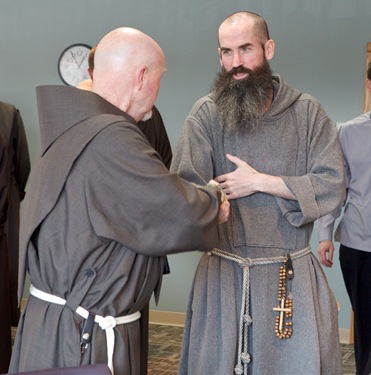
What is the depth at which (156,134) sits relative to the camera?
15.3ft

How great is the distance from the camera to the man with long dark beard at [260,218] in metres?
2.78

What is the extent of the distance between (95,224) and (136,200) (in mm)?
140

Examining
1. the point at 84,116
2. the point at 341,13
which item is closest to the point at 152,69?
the point at 84,116

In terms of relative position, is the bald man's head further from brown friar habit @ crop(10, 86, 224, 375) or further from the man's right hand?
the man's right hand

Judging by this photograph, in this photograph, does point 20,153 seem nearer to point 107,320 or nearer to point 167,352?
point 167,352

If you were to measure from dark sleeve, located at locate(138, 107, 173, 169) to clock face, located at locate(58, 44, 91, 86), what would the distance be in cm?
216

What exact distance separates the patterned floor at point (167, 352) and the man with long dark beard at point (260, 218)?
239 cm

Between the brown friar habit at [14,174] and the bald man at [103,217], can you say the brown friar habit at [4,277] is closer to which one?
the brown friar habit at [14,174]

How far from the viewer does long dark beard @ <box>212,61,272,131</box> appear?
2.84m

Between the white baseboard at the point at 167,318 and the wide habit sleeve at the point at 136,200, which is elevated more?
the wide habit sleeve at the point at 136,200

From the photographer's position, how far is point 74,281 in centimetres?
238

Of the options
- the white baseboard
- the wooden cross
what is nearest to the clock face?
the white baseboard

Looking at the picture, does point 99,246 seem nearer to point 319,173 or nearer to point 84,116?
point 84,116

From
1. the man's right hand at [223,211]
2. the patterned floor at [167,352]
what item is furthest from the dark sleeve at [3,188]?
the man's right hand at [223,211]
